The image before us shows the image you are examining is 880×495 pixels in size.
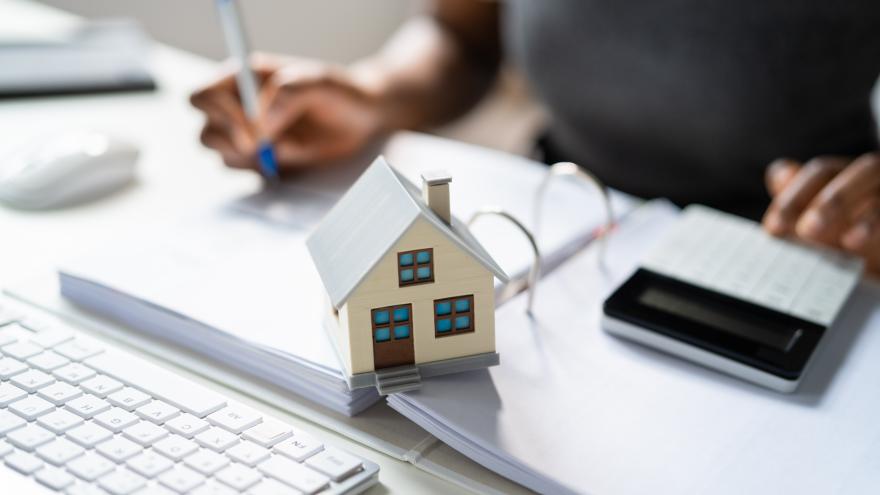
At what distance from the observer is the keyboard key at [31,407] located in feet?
1.60

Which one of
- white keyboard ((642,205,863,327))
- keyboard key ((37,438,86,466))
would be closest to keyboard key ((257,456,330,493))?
keyboard key ((37,438,86,466))

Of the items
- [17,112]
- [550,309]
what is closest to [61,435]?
[550,309]

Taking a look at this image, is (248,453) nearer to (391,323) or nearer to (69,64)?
(391,323)

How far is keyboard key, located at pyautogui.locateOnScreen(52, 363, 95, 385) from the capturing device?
20.6 inches

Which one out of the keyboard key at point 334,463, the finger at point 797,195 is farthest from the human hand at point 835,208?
the keyboard key at point 334,463

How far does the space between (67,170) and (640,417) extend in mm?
591

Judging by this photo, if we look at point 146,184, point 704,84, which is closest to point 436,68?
point 704,84

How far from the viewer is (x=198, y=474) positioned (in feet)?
1.46

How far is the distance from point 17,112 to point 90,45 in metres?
0.14

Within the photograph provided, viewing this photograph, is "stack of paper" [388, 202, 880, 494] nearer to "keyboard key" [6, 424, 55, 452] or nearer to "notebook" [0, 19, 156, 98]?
"keyboard key" [6, 424, 55, 452]

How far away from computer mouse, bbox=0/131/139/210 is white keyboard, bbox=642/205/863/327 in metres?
0.53

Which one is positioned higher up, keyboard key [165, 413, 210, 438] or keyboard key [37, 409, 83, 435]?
keyboard key [37, 409, 83, 435]

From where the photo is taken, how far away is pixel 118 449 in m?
0.46

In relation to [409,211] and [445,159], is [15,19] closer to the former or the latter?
[445,159]
